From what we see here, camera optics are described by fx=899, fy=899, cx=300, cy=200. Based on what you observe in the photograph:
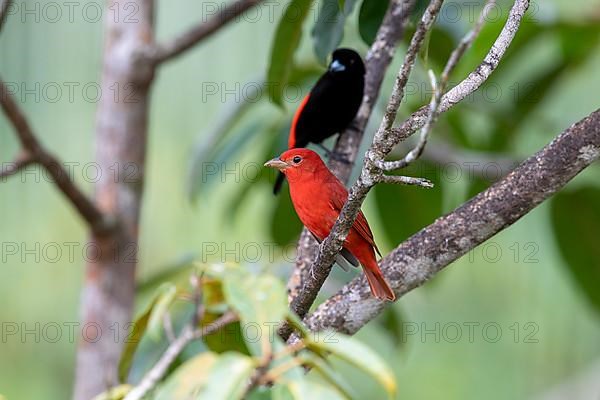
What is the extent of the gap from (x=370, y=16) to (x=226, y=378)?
6.55 ft

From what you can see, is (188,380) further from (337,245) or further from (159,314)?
(337,245)

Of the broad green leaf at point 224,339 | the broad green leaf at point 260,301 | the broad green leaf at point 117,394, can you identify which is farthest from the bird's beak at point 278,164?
the broad green leaf at point 260,301

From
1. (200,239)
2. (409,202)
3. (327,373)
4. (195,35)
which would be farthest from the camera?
(200,239)

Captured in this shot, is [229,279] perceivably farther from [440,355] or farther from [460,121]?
[440,355]

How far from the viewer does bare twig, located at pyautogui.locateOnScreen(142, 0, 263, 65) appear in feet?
11.4

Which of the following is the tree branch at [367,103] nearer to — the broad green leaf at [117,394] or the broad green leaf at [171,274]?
the broad green leaf at [171,274]

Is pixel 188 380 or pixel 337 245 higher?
pixel 188 380

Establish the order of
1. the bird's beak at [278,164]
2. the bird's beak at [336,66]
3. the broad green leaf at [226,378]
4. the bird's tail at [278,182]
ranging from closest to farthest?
the broad green leaf at [226,378], the bird's beak at [278,164], the bird's tail at [278,182], the bird's beak at [336,66]

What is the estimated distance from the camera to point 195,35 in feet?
11.9

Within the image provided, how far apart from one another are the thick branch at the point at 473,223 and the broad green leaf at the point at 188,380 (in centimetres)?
118

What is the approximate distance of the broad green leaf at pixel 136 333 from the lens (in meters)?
1.92

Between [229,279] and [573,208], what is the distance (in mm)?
2848

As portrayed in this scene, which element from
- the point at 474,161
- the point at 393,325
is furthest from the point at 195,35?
the point at 393,325

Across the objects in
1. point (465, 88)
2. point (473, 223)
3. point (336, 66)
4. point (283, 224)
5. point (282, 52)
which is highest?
point (465, 88)
